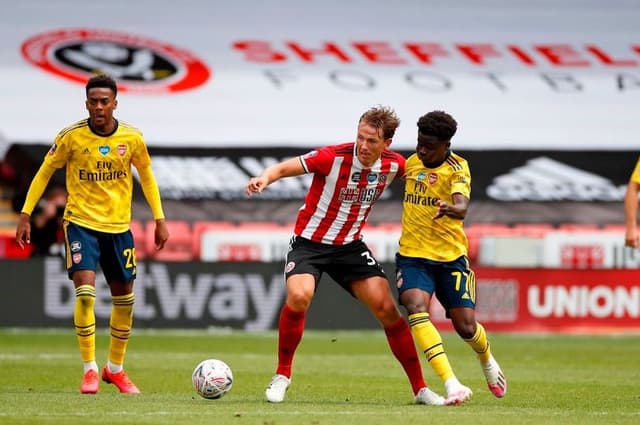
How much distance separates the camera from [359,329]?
1912 centimetres

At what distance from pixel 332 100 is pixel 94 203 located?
18.0m

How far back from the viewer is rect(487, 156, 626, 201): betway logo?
83.5ft

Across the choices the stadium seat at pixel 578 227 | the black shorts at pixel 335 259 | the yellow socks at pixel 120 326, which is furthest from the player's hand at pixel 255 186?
the stadium seat at pixel 578 227

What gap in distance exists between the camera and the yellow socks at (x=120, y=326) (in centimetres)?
1018

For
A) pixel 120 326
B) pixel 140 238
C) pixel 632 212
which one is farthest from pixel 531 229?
pixel 120 326

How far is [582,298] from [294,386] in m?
9.35

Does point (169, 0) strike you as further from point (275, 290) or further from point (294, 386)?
point (294, 386)

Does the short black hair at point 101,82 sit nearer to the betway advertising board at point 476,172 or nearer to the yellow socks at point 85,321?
the yellow socks at point 85,321

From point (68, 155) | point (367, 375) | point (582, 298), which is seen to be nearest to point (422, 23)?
point (582, 298)

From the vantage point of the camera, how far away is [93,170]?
992cm

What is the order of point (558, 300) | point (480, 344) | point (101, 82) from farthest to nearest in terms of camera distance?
point (558, 300)
point (101, 82)
point (480, 344)

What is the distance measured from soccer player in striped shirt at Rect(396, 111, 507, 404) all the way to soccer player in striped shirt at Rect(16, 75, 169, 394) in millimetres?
2163

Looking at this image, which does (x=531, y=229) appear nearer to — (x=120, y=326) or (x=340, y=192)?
(x=120, y=326)

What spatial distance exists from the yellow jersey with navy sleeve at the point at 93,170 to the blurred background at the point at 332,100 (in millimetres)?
11754
